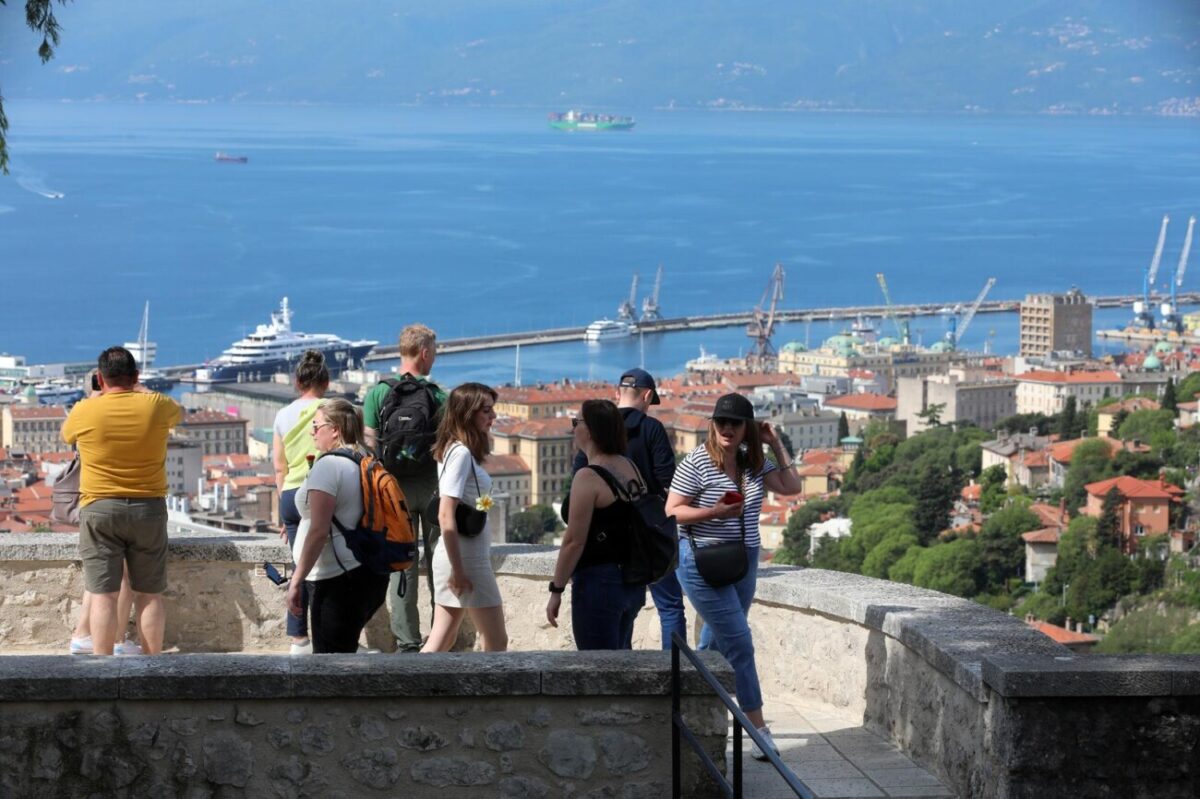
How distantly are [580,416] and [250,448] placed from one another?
5330 cm

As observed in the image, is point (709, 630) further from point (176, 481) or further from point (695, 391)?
point (695, 391)

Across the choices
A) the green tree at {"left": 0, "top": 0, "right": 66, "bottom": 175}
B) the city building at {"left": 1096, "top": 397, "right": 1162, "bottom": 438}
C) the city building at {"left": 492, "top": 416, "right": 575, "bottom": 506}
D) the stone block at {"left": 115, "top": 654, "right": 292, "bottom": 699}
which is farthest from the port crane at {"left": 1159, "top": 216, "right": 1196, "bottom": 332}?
the stone block at {"left": 115, "top": 654, "right": 292, "bottom": 699}

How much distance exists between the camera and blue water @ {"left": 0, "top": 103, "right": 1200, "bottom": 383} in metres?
78.9

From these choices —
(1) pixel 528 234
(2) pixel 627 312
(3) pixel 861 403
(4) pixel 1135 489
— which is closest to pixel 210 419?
(3) pixel 861 403

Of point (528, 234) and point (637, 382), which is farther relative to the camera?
point (528, 234)

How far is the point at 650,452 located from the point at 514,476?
155ft

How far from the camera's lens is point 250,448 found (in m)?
55.6

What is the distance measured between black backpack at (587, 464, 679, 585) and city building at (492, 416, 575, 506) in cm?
4761

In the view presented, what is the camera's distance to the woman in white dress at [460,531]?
339cm

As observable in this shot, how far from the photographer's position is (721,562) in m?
3.30

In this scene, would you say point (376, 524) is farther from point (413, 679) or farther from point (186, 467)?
point (186, 467)

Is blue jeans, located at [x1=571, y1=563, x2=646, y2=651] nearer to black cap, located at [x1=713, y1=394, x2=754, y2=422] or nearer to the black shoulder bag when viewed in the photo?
the black shoulder bag

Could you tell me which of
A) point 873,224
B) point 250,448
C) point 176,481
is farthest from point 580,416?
point 873,224

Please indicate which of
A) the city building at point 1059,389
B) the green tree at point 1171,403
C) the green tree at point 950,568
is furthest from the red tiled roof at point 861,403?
the green tree at point 950,568
